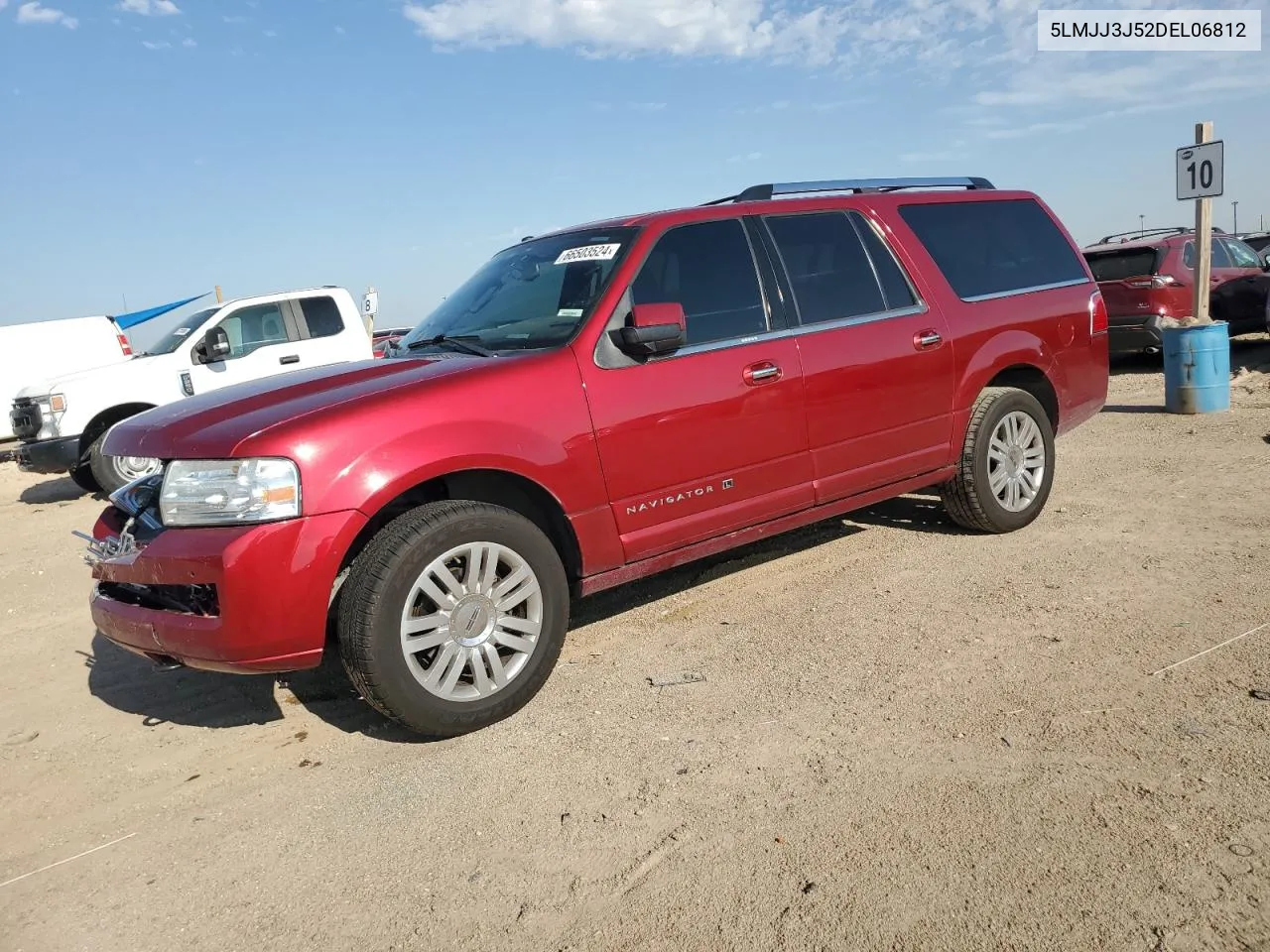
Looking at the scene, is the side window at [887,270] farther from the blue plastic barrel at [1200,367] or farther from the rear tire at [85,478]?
the rear tire at [85,478]

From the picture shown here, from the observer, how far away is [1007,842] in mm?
2498

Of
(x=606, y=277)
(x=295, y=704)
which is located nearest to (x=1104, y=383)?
(x=606, y=277)

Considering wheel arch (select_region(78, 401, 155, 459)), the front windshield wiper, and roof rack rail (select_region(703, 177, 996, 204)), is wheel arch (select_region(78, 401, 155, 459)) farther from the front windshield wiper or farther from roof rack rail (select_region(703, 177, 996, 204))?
roof rack rail (select_region(703, 177, 996, 204))

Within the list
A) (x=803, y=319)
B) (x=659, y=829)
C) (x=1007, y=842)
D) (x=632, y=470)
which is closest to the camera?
(x=1007, y=842)

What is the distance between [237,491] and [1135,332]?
11.3 m

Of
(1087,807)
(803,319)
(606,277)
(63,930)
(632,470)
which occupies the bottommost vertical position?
(1087,807)

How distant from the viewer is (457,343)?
14.0ft

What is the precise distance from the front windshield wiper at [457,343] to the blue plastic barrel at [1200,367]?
23.3ft

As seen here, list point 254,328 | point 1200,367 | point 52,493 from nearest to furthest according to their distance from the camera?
point 1200,367
point 254,328
point 52,493

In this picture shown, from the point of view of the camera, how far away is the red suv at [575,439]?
124 inches

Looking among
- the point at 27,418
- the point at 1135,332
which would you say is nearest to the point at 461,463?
the point at 27,418

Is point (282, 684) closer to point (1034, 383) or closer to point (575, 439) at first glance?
point (575, 439)

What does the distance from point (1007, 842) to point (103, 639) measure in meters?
4.57

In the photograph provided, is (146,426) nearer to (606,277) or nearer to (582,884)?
(606,277)
